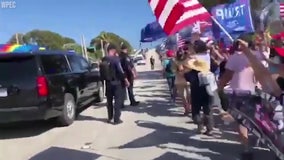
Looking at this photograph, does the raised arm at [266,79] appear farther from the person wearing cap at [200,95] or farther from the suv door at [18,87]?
the suv door at [18,87]

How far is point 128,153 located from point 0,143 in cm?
318

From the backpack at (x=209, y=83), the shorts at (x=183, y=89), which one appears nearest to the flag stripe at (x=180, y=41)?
the shorts at (x=183, y=89)

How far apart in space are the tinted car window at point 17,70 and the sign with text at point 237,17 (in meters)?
5.06

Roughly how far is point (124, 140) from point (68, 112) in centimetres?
241

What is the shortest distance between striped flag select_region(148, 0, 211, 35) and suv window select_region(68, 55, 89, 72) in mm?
5315

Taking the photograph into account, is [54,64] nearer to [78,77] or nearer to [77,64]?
[78,77]

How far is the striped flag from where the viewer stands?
6324mm

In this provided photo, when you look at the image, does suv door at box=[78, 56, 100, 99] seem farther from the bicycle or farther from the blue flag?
the bicycle

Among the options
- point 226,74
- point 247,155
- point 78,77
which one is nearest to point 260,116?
point 247,155

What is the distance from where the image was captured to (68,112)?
33.1 feet

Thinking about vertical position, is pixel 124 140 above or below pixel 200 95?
below

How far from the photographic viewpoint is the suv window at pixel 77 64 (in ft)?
37.7

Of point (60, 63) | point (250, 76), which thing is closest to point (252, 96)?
point (250, 76)

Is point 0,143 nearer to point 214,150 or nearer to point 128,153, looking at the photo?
point 128,153
